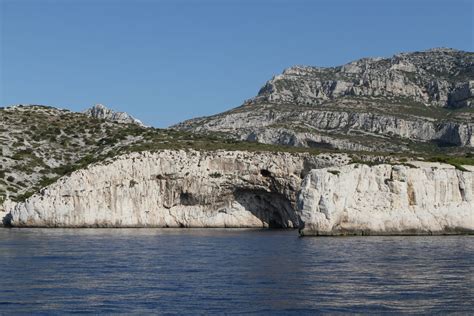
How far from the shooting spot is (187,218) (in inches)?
3413

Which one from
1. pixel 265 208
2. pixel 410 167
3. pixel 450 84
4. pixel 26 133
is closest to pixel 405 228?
pixel 410 167

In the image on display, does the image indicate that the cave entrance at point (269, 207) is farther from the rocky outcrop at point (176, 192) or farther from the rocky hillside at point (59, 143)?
the rocky hillside at point (59, 143)

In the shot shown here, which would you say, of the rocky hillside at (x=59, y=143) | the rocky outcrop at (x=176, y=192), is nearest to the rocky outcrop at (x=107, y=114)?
the rocky hillside at (x=59, y=143)

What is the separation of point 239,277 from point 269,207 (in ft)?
179

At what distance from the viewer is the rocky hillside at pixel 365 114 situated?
15150 cm

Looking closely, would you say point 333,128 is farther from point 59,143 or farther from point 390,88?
point 59,143

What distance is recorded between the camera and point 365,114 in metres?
165

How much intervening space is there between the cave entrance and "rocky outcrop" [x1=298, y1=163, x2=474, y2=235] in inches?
912

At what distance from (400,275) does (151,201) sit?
52678 mm

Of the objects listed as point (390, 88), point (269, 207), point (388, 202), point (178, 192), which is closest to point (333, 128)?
point (390, 88)

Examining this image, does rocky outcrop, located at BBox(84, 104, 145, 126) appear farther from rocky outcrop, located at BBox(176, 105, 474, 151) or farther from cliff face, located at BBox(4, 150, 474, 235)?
cliff face, located at BBox(4, 150, 474, 235)

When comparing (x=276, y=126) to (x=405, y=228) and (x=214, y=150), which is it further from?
(x=405, y=228)

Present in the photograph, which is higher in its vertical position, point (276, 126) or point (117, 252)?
point (276, 126)

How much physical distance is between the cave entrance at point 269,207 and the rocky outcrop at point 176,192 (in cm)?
13
